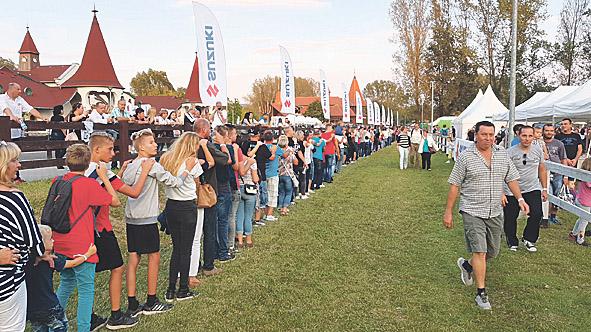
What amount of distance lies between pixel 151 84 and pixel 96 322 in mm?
87682

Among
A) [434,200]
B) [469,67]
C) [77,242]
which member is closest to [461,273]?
[77,242]

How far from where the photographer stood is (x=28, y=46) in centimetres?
7619

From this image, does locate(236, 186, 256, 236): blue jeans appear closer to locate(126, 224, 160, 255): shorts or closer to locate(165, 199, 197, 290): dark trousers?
locate(165, 199, 197, 290): dark trousers

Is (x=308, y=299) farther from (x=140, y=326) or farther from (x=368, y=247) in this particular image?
(x=368, y=247)

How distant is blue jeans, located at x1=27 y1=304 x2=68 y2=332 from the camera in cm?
355

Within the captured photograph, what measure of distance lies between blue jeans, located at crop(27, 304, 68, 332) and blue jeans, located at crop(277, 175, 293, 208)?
7504mm

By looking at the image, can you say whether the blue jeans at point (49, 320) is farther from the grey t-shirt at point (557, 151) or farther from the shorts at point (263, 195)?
the grey t-shirt at point (557, 151)

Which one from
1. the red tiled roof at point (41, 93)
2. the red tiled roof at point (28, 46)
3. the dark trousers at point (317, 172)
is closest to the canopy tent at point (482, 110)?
the dark trousers at point (317, 172)

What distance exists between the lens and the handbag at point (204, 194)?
19.9ft

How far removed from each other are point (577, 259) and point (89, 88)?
130ft

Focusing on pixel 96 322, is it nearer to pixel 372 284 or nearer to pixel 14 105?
pixel 372 284

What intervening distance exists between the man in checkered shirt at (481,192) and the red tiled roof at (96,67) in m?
36.2

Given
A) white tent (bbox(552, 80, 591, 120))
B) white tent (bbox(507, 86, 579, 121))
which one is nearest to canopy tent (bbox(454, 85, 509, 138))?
white tent (bbox(507, 86, 579, 121))

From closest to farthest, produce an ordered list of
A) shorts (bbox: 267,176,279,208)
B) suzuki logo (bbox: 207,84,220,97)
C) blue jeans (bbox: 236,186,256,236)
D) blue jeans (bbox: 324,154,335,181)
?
1. blue jeans (bbox: 236,186,256,236)
2. shorts (bbox: 267,176,279,208)
3. suzuki logo (bbox: 207,84,220,97)
4. blue jeans (bbox: 324,154,335,181)
